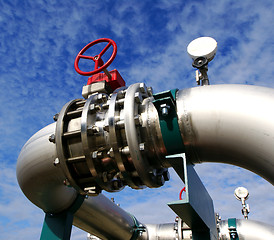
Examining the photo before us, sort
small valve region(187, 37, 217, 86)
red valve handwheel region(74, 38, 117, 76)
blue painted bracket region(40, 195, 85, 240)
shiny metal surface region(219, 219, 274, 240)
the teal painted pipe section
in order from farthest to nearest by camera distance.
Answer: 1. shiny metal surface region(219, 219, 274, 240)
2. blue painted bracket region(40, 195, 85, 240)
3. red valve handwheel region(74, 38, 117, 76)
4. small valve region(187, 37, 217, 86)
5. the teal painted pipe section

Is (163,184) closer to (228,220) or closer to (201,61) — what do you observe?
(201,61)

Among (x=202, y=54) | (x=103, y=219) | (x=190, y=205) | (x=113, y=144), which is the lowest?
(x=190, y=205)

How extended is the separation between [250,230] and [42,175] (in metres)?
4.17

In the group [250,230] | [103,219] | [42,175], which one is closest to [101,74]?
[42,175]

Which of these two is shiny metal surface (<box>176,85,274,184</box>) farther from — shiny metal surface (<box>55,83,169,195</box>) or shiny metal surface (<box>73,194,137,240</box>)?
shiny metal surface (<box>73,194,137,240</box>)

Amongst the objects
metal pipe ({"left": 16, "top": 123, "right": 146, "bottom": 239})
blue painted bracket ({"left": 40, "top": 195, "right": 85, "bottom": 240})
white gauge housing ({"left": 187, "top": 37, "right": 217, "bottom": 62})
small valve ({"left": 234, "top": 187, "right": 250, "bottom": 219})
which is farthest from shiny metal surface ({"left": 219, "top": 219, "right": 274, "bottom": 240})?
white gauge housing ({"left": 187, "top": 37, "right": 217, "bottom": 62})

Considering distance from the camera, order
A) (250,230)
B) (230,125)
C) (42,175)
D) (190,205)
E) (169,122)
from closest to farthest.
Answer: (190,205) < (230,125) < (169,122) < (42,175) < (250,230)

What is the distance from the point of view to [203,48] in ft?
7.86

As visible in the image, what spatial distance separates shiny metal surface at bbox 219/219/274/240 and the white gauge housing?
3.89 metres

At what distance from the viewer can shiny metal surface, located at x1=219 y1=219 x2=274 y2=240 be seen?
476 centimetres

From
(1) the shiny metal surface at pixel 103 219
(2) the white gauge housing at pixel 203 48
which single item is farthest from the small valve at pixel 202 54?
→ (1) the shiny metal surface at pixel 103 219

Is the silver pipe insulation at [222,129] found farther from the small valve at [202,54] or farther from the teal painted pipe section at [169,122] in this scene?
the small valve at [202,54]

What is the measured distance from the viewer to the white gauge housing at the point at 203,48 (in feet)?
7.72

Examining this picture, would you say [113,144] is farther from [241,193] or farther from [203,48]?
[241,193]
